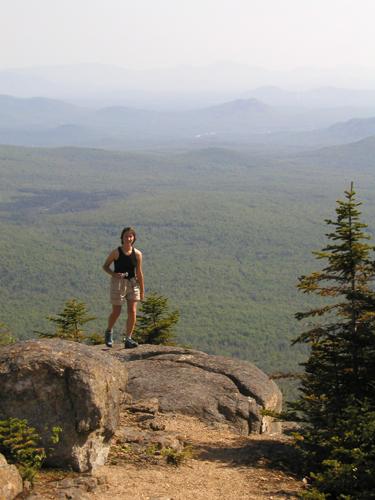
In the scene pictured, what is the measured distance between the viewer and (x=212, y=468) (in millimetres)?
10836

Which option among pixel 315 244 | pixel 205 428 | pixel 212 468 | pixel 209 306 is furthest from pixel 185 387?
pixel 315 244

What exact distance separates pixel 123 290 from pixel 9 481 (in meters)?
7.97

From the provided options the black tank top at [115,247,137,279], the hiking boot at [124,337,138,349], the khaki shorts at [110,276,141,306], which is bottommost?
the hiking boot at [124,337,138,349]

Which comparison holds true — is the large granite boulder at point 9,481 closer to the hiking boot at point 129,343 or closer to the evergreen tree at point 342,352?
the evergreen tree at point 342,352

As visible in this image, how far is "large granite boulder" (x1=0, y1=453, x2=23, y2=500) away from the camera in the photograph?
27.5 ft

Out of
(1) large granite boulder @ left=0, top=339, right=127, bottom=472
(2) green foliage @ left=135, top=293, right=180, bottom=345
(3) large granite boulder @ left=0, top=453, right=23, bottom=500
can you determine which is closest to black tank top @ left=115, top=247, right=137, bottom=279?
(1) large granite boulder @ left=0, top=339, right=127, bottom=472

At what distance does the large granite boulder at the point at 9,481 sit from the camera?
8.38m

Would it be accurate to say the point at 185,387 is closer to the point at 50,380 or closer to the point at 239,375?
the point at 239,375

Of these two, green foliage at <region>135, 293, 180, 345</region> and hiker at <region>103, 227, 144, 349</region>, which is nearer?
hiker at <region>103, 227, 144, 349</region>

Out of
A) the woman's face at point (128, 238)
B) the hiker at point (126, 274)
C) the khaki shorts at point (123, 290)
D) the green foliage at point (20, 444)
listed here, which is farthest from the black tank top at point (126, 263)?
the green foliage at point (20, 444)

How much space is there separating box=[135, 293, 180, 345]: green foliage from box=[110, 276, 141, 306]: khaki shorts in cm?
835

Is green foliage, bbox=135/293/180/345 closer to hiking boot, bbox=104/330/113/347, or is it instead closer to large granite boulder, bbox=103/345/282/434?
hiking boot, bbox=104/330/113/347

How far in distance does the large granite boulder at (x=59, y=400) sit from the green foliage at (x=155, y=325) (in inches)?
558

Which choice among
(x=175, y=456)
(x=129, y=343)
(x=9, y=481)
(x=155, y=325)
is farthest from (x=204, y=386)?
(x=155, y=325)
